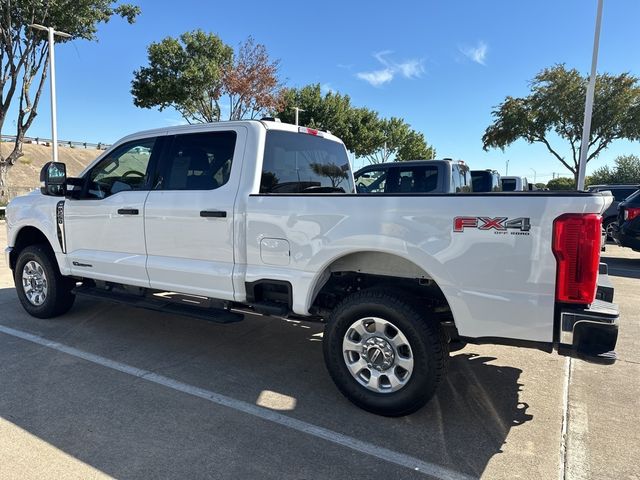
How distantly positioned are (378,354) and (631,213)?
934cm

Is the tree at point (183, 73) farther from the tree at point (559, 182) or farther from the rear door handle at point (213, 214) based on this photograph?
the tree at point (559, 182)

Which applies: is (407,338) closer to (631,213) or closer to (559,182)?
(631,213)

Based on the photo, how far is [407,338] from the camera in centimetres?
313

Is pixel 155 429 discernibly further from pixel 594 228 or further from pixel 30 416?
pixel 594 228

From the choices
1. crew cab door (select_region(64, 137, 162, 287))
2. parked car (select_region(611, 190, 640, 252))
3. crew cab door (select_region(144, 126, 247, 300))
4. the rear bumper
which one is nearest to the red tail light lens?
parked car (select_region(611, 190, 640, 252))

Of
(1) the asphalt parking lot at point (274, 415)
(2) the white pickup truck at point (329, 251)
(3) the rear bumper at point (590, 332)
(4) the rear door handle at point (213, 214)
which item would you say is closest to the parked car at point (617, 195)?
(1) the asphalt parking lot at point (274, 415)

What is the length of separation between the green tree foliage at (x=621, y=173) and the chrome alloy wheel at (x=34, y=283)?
138 feet

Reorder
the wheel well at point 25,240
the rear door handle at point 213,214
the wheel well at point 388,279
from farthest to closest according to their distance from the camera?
1. the wheel well at point 25,240
2. the rear door handle at point 213,214
3. the wheel well at point 388,279

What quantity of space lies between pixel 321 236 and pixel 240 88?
20.9 metres

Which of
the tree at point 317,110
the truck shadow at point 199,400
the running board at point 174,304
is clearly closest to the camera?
the truck shadow at point 199,400

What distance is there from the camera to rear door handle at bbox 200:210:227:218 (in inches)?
150

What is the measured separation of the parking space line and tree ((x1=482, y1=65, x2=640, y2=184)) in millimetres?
27093

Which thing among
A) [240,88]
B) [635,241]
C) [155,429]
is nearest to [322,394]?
[155,429]

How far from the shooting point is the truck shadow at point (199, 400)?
2.86 meters
